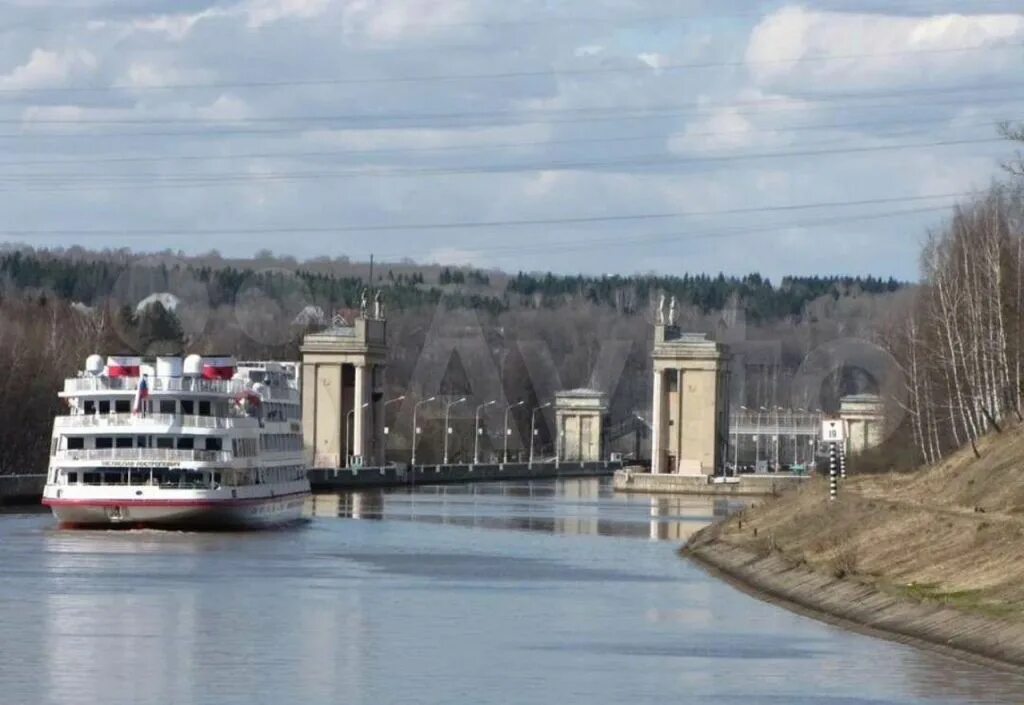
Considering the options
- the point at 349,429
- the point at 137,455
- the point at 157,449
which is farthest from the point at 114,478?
the point at 349,429

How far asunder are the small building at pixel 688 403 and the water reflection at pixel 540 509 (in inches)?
465

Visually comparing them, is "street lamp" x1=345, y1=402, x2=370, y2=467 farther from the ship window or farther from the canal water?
the canal water

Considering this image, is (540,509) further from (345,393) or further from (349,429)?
(349,429)

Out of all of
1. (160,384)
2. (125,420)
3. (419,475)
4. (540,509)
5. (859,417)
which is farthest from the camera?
(859,417)

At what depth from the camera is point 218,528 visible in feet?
301

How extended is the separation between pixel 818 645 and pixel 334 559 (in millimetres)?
31004

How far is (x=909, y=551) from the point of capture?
189ft

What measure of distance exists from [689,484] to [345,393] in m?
30.1

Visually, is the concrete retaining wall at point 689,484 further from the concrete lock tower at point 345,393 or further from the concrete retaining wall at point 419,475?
the concrete lock tower at point 345,393

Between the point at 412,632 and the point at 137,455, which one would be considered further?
the point at 137,455

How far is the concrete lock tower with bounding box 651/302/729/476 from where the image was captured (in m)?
175

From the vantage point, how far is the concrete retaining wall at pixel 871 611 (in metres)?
43.2

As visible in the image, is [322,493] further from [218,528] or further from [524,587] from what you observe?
[524,587]

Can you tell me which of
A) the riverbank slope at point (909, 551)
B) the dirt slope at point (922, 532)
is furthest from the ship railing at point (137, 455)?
the dirt slope at point (922, 532)
